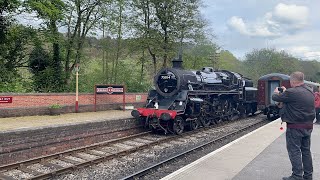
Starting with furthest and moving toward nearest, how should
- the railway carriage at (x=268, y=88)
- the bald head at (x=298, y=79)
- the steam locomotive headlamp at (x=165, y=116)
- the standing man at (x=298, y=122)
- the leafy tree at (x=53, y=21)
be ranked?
the railway carriage at (x=268, y=88)
the leafy tree at (x=53, y=21)
the steam locomotive headlamp at (x=165, y=116)
the bald head at (x=298, y=79)
the standing man at (x=298, y=122)

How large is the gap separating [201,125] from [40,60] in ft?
37.2

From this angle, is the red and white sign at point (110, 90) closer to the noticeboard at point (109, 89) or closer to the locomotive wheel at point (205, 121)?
the noticeboard at point (109, 89)

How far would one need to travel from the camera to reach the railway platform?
5.73 m

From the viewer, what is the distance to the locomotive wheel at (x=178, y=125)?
12860 mm

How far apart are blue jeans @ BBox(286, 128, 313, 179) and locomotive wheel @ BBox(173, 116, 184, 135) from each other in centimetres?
774

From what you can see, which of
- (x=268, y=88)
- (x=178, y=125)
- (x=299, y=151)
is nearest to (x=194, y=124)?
(x=178, y=125)

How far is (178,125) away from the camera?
13188 mm

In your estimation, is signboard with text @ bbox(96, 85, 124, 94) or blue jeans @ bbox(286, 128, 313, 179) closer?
blue jeans @ bbox(286, 128, 313, 179)

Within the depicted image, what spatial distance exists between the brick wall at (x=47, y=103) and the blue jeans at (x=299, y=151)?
429 inches

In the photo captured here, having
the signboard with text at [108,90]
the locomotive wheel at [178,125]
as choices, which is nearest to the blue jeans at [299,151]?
the locomotive wheel at [178,125]

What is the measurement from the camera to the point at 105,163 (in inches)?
338

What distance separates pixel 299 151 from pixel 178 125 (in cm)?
824

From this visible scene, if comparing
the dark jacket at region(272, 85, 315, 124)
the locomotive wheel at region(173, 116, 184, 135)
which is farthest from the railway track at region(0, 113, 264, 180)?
the dark jacket at region(272, 85, 315, 124)

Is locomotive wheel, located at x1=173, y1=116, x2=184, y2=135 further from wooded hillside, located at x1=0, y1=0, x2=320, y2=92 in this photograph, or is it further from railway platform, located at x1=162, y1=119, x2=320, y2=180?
wooded hillside, located at x1=0, y1=0, x2=320, y2=92
